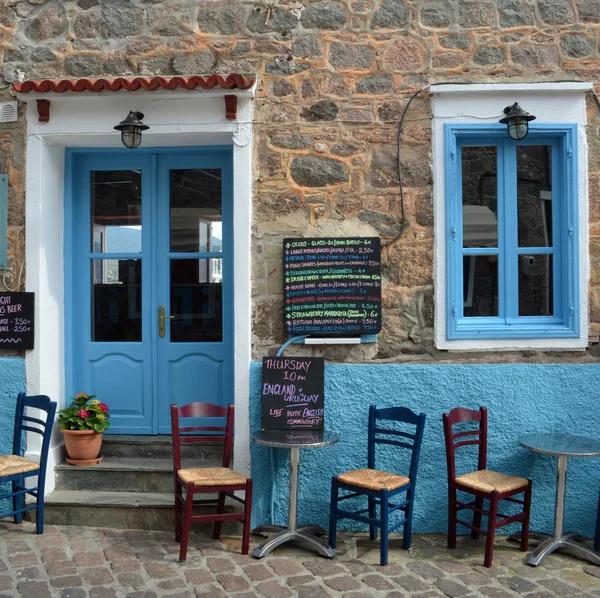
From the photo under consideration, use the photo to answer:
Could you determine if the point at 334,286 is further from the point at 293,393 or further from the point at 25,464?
the point at 25,464

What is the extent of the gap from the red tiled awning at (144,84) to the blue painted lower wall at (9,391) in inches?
78.5

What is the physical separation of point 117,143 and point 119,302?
48.4 inches

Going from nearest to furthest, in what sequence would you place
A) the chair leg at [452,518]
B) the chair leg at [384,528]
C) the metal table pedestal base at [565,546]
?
the chair leg at [384,528], the metal table pedestal base at [565,546], the chair leg at [452,518]

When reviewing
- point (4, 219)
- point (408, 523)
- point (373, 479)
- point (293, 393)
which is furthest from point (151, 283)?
point (408, 523)

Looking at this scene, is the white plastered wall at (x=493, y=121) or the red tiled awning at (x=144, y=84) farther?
the white plastered wall at (x=493, y=121)

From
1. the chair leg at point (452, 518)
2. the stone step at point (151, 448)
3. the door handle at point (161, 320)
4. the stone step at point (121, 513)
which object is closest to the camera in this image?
the chair leg at point (452, 518)

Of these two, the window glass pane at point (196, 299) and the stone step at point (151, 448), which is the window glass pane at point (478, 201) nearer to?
the window glass pane at point (196, 299)

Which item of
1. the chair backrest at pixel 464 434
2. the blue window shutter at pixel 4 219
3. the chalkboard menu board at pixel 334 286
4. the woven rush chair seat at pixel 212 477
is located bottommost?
the woven rush chair seat at pixel 212 477

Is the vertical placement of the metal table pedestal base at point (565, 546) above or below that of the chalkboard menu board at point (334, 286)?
below

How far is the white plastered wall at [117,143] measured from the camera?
16.5ft

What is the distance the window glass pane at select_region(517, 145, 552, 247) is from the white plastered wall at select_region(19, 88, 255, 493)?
2.01 metres

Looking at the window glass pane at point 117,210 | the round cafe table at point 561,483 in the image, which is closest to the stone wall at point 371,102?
the round cafe table at point 561,483

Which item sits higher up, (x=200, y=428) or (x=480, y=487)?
(x=200, y=428)

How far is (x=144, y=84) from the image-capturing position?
192 inches
